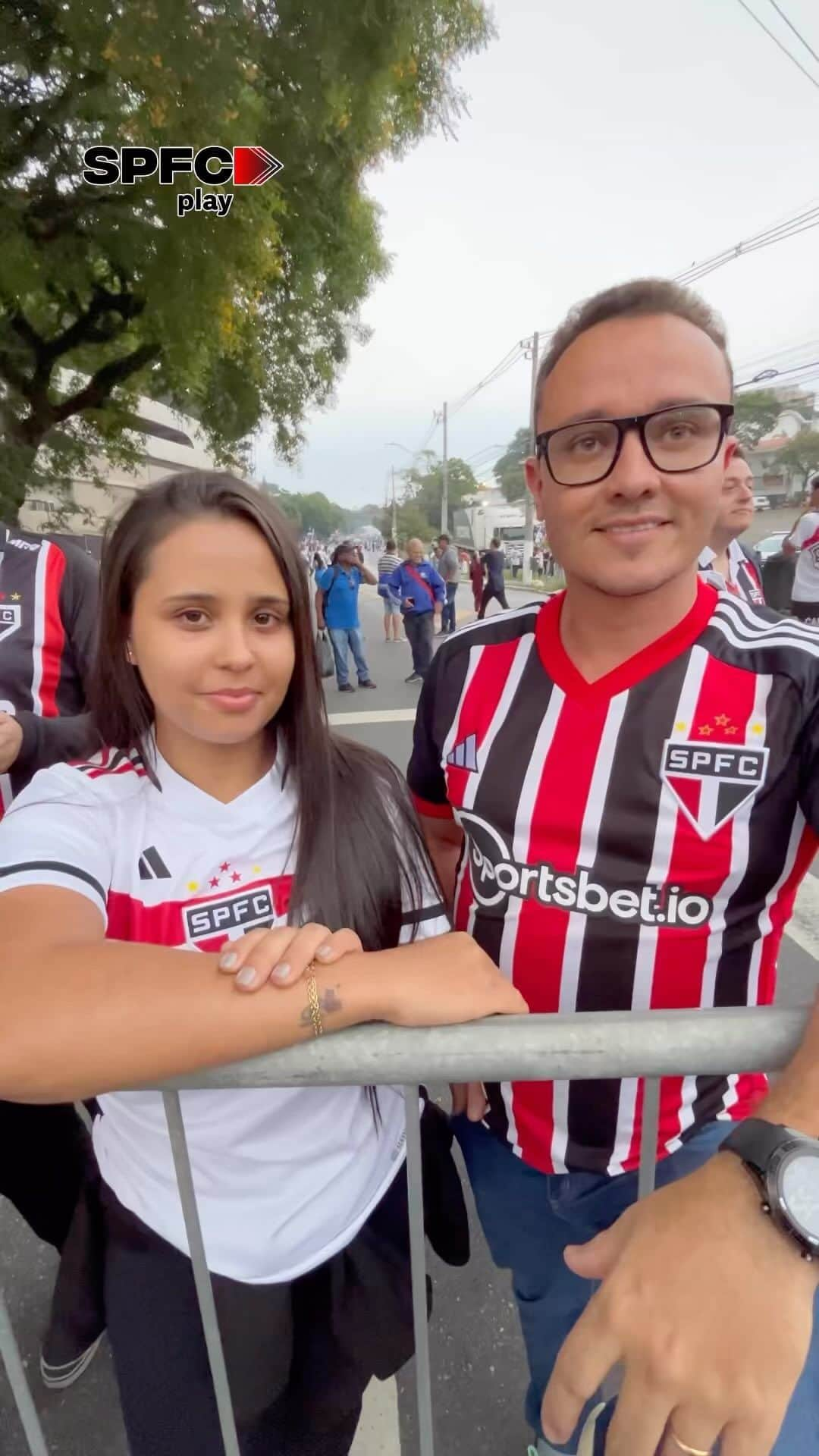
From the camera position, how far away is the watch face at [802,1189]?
694 mm

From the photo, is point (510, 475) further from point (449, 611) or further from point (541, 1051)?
point (541, 1051)

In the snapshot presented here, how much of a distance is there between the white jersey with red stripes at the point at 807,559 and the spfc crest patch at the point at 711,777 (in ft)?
20.6

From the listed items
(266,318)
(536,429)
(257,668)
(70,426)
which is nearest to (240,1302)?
(257,668)

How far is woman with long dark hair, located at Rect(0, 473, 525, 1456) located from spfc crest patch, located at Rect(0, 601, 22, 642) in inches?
28.9

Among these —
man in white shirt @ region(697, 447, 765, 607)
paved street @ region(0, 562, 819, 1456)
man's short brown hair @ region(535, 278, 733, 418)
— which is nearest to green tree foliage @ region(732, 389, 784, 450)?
man in white shirt @ region(697, 447, 765, 607)

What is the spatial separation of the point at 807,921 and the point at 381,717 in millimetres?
4732

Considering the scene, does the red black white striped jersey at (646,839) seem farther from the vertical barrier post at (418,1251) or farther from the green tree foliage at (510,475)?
the green tree foliage at (510,475)

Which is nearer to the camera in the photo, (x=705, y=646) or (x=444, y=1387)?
(x=705, y=646)

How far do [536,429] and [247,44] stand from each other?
5.74 meters

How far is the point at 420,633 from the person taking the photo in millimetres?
9422

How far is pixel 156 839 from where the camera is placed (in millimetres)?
1107

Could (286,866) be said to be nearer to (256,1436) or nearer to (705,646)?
(705,646)

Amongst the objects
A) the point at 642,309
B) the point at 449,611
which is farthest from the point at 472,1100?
the point at 449,611

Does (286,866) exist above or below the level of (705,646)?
below
